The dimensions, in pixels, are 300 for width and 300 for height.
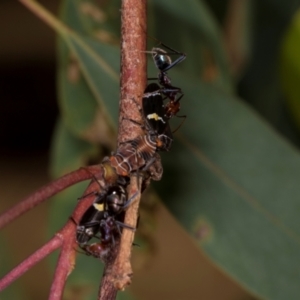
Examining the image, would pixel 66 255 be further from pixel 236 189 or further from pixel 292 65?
pixel 292 65

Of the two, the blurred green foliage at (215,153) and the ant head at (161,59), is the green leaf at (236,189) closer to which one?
the blurred green foliage at (215,153)

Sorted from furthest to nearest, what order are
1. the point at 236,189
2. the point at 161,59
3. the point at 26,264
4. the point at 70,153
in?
the point at 70,153, the point at 236,189, the point at 161,59, the point at 26,264

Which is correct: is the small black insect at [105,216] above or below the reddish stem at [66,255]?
above

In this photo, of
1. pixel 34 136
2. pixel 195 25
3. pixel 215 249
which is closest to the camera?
pixel 215 249

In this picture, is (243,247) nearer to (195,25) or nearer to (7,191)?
(195,25)

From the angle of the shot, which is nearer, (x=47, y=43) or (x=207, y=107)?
(x=207, y=107)

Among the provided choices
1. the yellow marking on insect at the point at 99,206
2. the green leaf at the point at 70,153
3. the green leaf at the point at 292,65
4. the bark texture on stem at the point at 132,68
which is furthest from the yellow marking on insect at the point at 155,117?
the green leaf at the point at 70,153

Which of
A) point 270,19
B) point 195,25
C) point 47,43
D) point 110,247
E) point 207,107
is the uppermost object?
point 47,43

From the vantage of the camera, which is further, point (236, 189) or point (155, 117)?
point (236, 189)

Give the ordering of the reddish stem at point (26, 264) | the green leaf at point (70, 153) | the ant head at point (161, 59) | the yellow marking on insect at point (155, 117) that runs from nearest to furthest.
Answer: the reddish stem at point (26, 264) → the yellow marking on insect at point (155, 117) → the ant head at point (161, 59) → the green leaf at point (70, 153)

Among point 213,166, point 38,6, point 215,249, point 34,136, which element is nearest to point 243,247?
point 215,249

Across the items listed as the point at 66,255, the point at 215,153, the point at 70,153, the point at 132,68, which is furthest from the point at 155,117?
the point at 70,153
